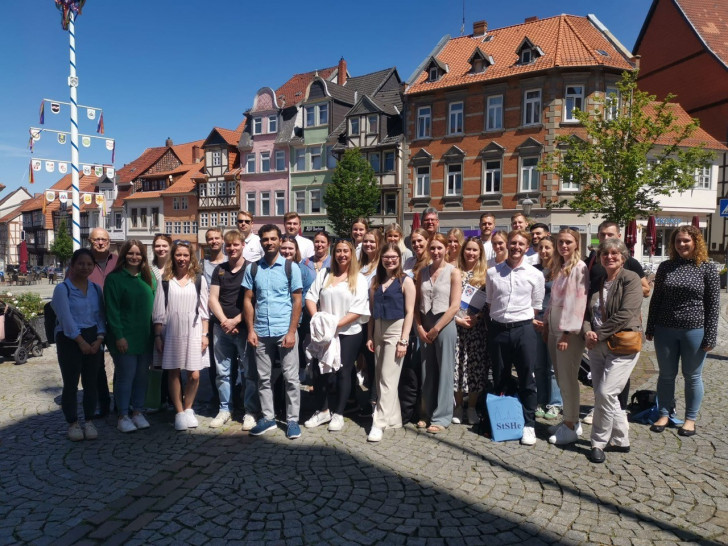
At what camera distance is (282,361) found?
5176 millimetres

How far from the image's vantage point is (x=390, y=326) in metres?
5.16

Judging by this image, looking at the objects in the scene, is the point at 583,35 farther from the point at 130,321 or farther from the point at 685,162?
the point at 130,321

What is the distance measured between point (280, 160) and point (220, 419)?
116 feet

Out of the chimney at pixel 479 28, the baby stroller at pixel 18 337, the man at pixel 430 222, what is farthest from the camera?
the chimney at pixel 479 28

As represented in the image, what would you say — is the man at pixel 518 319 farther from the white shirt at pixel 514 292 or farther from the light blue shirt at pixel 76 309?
the light blue shirt at pixel 76 309

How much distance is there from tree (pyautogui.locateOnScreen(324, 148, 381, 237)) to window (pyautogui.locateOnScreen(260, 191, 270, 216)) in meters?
10.0

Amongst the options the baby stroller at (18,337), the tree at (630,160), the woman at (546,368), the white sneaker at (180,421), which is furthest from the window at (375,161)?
the white sneaker at (180,421)

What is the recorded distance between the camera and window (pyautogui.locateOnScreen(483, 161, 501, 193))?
92.4 ft

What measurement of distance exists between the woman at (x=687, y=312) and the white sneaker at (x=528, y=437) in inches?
52.7

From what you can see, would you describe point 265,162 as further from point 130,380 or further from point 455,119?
point 130,380

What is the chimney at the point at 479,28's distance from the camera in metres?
31.9

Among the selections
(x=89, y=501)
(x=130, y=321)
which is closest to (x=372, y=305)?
(x=130, y=321)

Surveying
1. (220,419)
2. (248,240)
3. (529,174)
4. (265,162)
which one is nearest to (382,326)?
(220,419)

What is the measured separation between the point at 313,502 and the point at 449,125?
28230 millimetres
